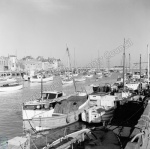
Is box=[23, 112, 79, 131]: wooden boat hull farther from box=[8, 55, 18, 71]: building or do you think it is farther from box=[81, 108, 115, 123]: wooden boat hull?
box=[8, 55, 18, 71]: building

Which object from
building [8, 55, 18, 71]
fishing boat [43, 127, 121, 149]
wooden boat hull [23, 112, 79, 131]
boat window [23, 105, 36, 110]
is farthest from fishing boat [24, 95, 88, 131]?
building [8, 55, 18, 71]

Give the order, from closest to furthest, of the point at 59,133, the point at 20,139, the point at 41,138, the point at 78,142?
the point at 20,139, the point at 78,142, the point at 41,138, the point at 59,133

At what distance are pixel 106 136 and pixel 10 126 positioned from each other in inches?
601

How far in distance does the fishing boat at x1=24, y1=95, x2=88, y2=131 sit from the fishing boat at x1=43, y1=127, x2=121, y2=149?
29.0 feet

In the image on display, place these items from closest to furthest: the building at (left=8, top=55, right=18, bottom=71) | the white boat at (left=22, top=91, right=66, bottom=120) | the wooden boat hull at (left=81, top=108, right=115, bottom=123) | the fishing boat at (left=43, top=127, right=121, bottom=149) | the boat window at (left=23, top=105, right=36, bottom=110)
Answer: the fishing boat at (left=43, top=127, right=121, bottom=149) → the wooden boat hull at (left=81, top=108, right=115, bottom=123) → the white boat at (left=22, top=91, right=66, bottom=120) → the boat window at (left=23, top=105, right=36, bottom=110) → the building at (left=8, top=55, right=18, bottom=71)

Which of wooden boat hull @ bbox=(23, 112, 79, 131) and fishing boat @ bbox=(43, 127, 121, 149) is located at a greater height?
fishing boat @ bbox=(43, 127, 121, 149)

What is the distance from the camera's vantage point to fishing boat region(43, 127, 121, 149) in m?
10.4

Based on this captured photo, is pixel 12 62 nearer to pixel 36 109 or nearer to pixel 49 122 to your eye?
pixel 36 109

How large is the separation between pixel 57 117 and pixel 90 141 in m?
10.1

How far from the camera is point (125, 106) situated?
21797 millimetres

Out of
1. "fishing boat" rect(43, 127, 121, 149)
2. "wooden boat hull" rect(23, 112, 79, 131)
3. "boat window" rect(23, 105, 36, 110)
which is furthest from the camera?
"boat window" rect(23, 105, 36, 110)

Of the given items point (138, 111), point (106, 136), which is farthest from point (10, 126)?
point (106, 136)

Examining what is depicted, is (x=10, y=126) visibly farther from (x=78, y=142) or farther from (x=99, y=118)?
(x=78, y=142)

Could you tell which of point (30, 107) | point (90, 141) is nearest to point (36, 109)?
point (30, 107)
